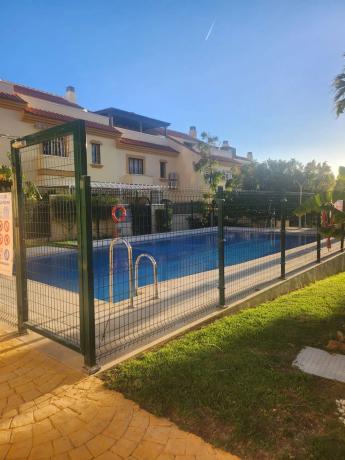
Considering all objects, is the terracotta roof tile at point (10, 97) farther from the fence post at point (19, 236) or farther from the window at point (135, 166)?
the fence post at point (19, 236)

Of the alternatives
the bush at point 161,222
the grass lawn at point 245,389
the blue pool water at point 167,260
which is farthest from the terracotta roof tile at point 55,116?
the grass lawn at point 245,389

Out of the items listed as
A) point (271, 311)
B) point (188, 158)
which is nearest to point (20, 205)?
point (271, 311)

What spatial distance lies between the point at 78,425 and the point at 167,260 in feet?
32.2

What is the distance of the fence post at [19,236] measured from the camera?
4.50 metres

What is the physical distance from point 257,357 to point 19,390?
8.43 ft

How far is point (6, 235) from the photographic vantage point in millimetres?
4562

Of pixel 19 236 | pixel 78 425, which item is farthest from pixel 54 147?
pixel 78 425

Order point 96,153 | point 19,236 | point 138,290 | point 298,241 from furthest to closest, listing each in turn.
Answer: point 96,153
point 298,241
point 138,290
point 19,236

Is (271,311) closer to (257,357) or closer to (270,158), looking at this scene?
(257,357)

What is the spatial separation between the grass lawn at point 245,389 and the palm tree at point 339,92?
13.6 m

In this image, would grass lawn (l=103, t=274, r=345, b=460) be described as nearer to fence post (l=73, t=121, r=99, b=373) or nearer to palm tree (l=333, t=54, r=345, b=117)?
fence post (l=73, t=121, r=99, b=373)

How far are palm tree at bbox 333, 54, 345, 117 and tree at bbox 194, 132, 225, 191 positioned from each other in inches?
590

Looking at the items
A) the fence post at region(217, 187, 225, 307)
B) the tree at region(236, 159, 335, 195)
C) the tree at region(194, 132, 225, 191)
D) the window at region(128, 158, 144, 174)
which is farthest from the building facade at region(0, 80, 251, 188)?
the fence post at region(217, 187, 225, 307)

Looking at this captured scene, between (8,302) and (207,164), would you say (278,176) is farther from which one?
(8,302)
